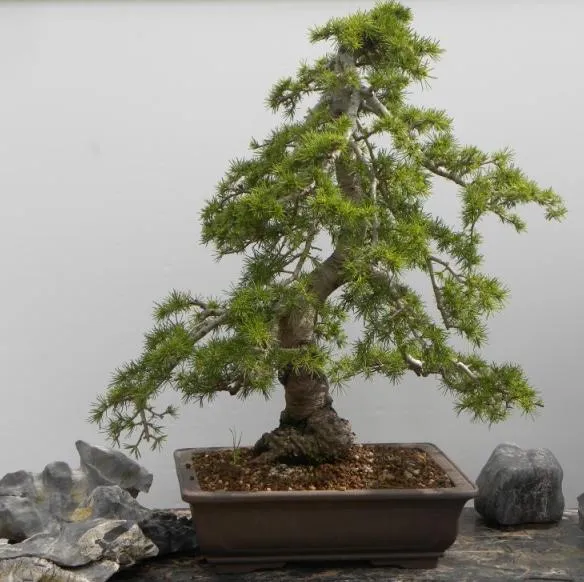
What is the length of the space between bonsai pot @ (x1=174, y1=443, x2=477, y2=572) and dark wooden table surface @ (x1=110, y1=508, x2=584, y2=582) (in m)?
0.03

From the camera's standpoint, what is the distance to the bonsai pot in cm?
218

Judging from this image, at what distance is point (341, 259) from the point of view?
2.31 meters

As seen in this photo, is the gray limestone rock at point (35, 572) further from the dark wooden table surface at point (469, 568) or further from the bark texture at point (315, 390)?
the bark texture at point (315, 390)

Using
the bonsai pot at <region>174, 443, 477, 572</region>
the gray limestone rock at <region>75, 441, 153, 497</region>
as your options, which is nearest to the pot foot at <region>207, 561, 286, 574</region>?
the bonsai pot at <region>174, 443, 477, 572</region>

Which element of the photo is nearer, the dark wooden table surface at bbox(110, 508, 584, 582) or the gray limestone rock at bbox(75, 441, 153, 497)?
the dark wooden table surface at bbox(110, 508, 584, 582)

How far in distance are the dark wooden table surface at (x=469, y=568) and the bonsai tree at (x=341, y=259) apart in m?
0.26

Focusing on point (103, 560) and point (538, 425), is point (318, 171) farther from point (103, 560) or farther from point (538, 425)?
point (538, 425)

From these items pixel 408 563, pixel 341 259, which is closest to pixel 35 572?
pixel 408 563

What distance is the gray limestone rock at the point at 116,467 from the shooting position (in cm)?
254

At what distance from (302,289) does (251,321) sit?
0.40 ft

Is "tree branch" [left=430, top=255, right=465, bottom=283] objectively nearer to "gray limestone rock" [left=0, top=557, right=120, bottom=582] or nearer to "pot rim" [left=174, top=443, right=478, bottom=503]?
"pot rim" [left=174, top=443, right=478, bottom=503]

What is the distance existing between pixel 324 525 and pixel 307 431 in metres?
0.25

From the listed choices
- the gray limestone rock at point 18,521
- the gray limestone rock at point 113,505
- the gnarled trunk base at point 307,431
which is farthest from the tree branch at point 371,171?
the gray limestone rock at point 18,521

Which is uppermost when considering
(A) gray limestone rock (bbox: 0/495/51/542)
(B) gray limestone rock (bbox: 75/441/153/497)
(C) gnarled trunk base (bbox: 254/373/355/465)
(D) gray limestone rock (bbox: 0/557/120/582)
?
(C) gnarled trunk base (bbox: 254/373/355/465)
